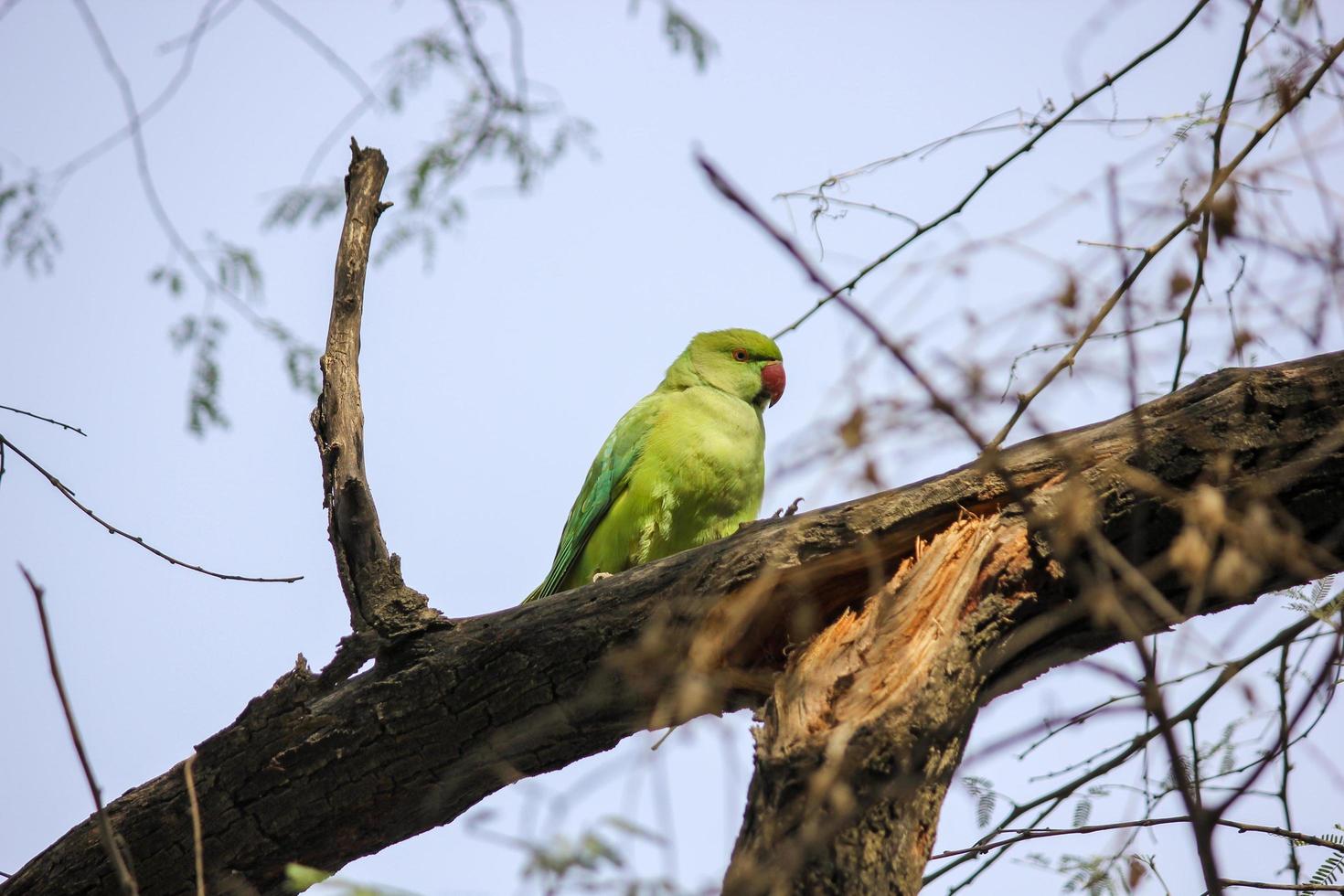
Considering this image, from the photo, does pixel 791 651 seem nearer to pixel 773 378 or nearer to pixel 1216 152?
pixel 1216 152

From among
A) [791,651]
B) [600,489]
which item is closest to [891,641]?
[791,651]

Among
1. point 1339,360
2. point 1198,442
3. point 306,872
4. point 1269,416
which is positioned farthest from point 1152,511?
point 306,872

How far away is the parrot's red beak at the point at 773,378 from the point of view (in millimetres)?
5289

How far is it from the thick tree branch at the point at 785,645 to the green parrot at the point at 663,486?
1.39 m

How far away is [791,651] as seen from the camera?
104 inches

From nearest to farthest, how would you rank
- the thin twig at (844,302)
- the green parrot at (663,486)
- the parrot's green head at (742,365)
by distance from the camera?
the thin twig at (844,302)
the green parrot at (663,486)
the parrot's green head at (742,365)

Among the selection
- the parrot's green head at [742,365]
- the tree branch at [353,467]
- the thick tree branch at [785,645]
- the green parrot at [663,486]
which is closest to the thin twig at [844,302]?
the thick tree branch at [785,645]

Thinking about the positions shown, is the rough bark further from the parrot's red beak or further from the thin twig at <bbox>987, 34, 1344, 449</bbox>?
the parrot's red beak

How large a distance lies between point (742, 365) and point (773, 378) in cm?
15

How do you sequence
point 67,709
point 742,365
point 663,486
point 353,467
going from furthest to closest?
point 742,365
point 663,486
point 353,467
point 67,709

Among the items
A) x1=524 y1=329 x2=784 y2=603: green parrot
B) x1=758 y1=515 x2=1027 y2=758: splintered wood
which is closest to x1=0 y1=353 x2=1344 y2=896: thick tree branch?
x1=758 y1=515 x2=1027 y2=758: splintered wood

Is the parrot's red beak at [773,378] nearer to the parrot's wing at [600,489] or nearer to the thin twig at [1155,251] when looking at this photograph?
the parrot's wing at [600,489]

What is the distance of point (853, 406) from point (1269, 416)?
3.71ft

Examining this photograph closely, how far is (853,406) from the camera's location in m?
2.04
